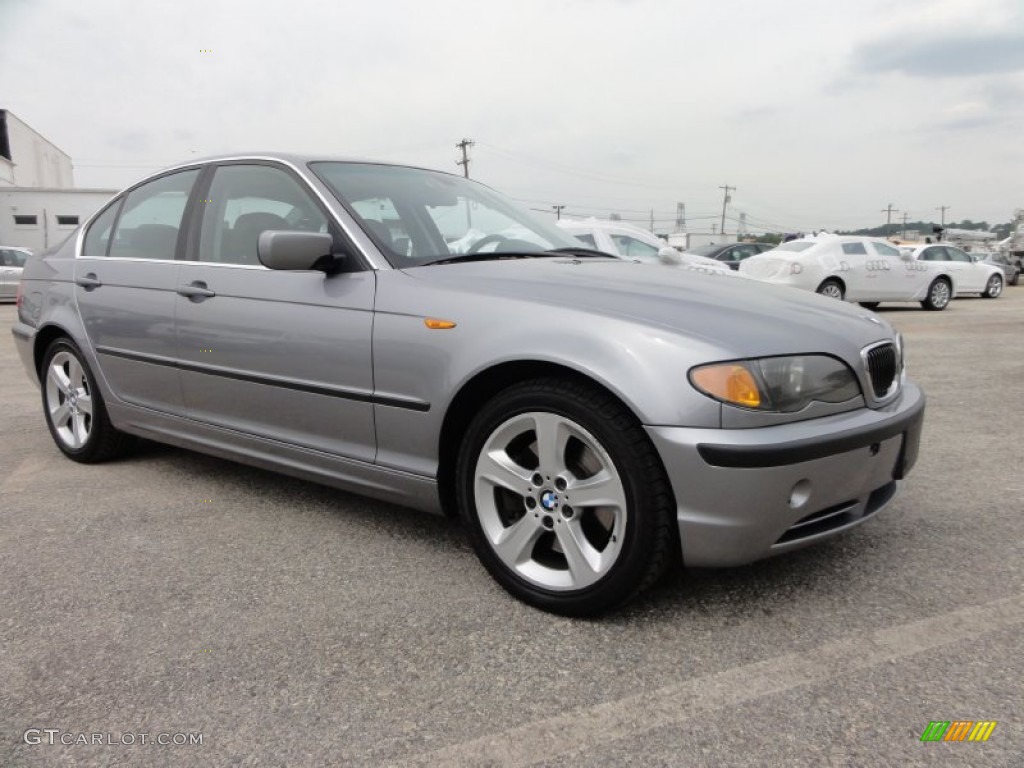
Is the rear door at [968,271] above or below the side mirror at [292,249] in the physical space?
below

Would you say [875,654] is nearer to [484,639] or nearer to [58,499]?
[484,639]

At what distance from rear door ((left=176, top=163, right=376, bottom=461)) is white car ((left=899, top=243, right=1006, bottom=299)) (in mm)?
17574

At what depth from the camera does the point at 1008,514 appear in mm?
3232

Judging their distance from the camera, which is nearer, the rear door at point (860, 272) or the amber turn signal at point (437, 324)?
the amber turn signal at point (437, 324)

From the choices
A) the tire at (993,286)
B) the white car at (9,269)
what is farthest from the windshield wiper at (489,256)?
the tire at (993,286)

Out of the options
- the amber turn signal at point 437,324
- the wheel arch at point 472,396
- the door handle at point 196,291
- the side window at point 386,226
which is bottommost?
the wheel arch at point 472,396

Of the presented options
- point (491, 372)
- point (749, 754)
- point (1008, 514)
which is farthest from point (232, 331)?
point (1008, 514)

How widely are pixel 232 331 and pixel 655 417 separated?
184 centimetres

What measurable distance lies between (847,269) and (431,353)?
13.2 meters

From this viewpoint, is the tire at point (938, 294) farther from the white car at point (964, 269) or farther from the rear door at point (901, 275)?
→ the white car at point (964, 269)

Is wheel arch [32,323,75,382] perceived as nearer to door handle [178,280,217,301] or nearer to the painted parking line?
door handle [178,280,217,301]

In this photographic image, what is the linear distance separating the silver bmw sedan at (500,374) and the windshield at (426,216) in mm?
14

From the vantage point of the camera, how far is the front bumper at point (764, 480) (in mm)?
2092

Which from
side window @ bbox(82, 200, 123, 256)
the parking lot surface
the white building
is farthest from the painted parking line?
the white building
